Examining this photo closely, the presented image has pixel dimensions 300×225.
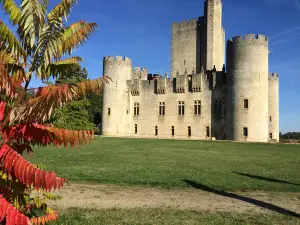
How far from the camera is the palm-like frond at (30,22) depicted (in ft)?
14.3

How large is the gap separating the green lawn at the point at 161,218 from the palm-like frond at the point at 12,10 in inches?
154

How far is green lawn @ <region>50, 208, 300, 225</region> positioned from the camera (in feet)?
21.6

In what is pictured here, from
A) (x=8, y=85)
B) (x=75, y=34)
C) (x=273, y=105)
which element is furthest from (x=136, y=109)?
(x=8, y=85)

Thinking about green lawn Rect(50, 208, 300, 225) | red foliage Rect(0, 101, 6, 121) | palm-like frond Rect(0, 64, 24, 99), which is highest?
palm-like frond Rect(0, 64, 24, 99)

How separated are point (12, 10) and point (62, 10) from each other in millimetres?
700

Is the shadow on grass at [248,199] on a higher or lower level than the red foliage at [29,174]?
lower

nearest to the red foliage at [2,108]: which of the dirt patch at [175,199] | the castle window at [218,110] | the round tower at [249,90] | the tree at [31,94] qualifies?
the tree at [31,94]

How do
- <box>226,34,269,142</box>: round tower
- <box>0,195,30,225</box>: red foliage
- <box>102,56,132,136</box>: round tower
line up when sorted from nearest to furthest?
<box>0,195,30,225</box>: red foliage, <box>226,34,269,142</box>: round tower, <box>102,56,132,136</box>: round tower

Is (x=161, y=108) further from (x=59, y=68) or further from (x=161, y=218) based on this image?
(x=59, y=68)

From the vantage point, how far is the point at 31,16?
440cm

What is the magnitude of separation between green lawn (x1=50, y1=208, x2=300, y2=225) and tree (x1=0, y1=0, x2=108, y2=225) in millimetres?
1564

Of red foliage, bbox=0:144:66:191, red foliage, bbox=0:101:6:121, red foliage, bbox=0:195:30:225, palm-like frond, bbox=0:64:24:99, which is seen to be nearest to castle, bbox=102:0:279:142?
palm-like frond, bbox=0:64:24:99

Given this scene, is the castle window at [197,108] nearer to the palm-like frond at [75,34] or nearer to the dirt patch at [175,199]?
the dirt patch at [175,199]

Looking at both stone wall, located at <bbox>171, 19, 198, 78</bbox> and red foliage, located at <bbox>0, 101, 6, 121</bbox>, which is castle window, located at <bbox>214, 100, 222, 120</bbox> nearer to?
stone wall, located at <bbox>171, 19, 198, 78</bbox>
